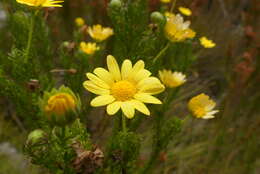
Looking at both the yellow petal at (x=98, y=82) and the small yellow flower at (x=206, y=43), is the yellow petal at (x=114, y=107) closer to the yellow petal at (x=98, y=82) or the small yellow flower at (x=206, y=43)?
the yellow petal at (x=98, y=82)

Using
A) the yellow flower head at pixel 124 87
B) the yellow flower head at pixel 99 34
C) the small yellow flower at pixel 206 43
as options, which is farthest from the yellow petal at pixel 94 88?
the small yellow flower at pixel 206 43

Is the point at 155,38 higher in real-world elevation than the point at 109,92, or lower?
higher

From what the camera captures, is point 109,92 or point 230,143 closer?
point 109,92

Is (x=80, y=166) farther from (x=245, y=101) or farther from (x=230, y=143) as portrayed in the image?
(x=245, y=101)

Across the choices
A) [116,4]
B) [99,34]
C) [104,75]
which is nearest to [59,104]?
[104,75]

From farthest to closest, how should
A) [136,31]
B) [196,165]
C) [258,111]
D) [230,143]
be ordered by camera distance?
[258,111] < [230,143] < [196,165] < [136,31]

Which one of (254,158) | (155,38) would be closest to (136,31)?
(155,38)

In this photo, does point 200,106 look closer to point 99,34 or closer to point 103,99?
point 103,99
